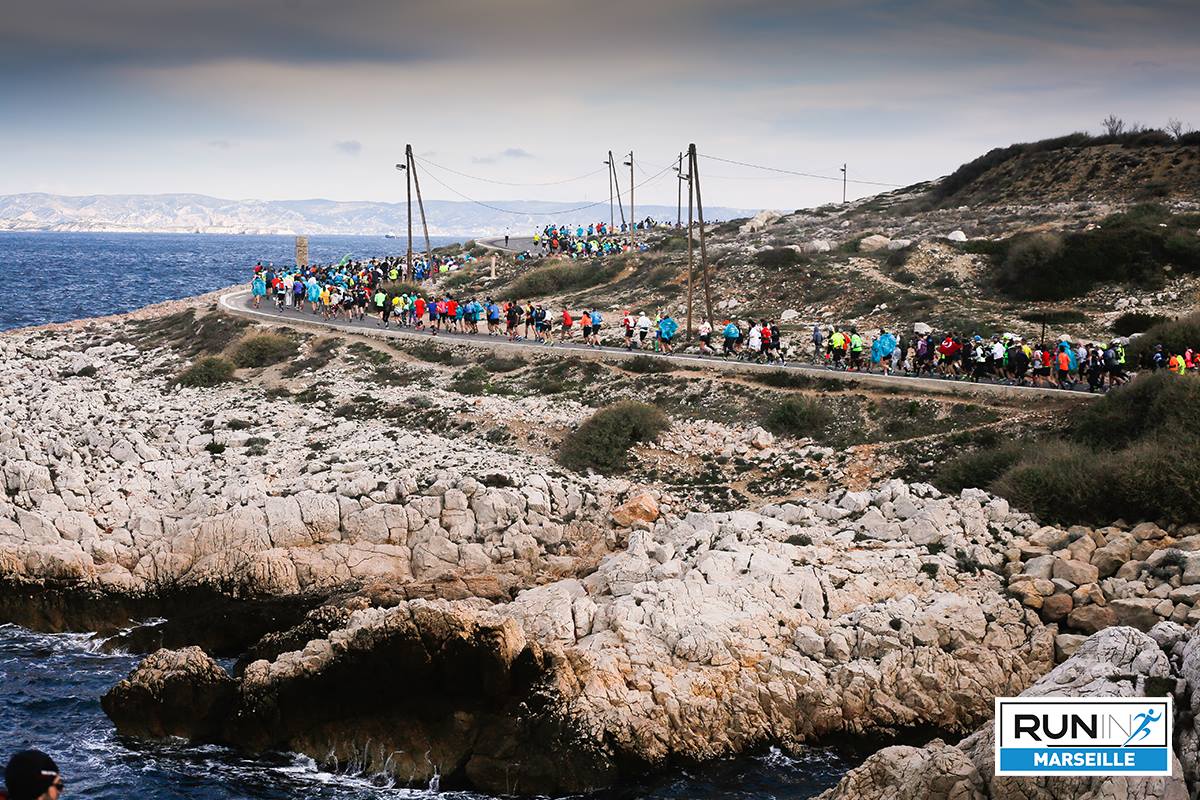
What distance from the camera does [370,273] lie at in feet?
204

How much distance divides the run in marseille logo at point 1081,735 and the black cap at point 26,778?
937cm

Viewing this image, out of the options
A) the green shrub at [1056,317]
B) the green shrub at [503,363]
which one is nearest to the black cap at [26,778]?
the green shrub at [503,363]

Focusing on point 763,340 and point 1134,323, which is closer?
point 763,340

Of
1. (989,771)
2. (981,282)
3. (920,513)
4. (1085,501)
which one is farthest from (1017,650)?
Answer: (981,282)

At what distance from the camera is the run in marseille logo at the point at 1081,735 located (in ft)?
37.1

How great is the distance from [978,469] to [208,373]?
1159 inches

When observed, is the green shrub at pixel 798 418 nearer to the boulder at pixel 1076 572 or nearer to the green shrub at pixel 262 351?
the boulder at pixel 1076 572

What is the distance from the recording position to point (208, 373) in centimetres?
4206

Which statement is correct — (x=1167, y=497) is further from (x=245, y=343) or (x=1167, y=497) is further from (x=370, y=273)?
(x=370, y=273)

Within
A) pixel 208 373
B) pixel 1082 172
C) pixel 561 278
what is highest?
pixel 1082 172

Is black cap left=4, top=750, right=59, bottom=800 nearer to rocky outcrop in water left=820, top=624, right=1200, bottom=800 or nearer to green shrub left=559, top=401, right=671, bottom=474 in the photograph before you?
rocky outcrop in water left=820, top=624, right=1200, bottom=800

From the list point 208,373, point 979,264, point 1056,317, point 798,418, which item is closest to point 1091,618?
→ point 798,418

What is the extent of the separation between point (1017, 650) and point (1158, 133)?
6579cm

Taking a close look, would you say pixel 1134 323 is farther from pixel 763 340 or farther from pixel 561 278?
pixel 561 278
